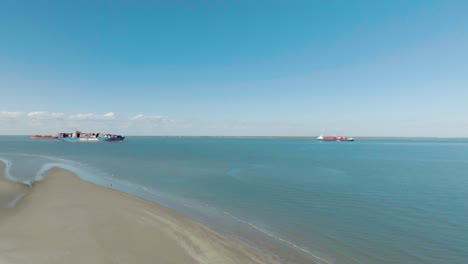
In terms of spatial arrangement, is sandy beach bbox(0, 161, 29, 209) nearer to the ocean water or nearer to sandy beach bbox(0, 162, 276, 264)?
sandy beach bbox(0, 162, 276, 264)

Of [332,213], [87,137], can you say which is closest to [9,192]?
[332,213]

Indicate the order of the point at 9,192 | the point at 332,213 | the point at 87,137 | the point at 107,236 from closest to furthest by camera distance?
the point at 107,236, the point at 332,213, the point at 9,192, the point at 87,137

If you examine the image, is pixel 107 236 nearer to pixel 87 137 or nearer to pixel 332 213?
pixel 332 213

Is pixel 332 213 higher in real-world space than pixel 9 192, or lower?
lower

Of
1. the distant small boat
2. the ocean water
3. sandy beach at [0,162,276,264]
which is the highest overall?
the distant small boat

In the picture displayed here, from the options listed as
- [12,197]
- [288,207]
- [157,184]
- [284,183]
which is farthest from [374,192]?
[12,197]

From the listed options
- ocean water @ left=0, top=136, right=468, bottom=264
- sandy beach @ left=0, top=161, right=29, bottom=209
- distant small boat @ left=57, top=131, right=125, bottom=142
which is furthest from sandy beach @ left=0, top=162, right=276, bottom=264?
distant small boat @ left=57, top=131, right=125, bottom=142

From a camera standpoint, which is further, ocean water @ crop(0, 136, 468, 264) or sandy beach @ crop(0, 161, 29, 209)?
sandy beach @ crop(0, 161, 29, 209)

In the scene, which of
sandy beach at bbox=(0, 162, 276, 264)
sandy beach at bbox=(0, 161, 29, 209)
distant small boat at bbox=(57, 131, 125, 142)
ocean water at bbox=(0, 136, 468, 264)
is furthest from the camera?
distant small boat at bbox=(57, 131, 125, 142)
